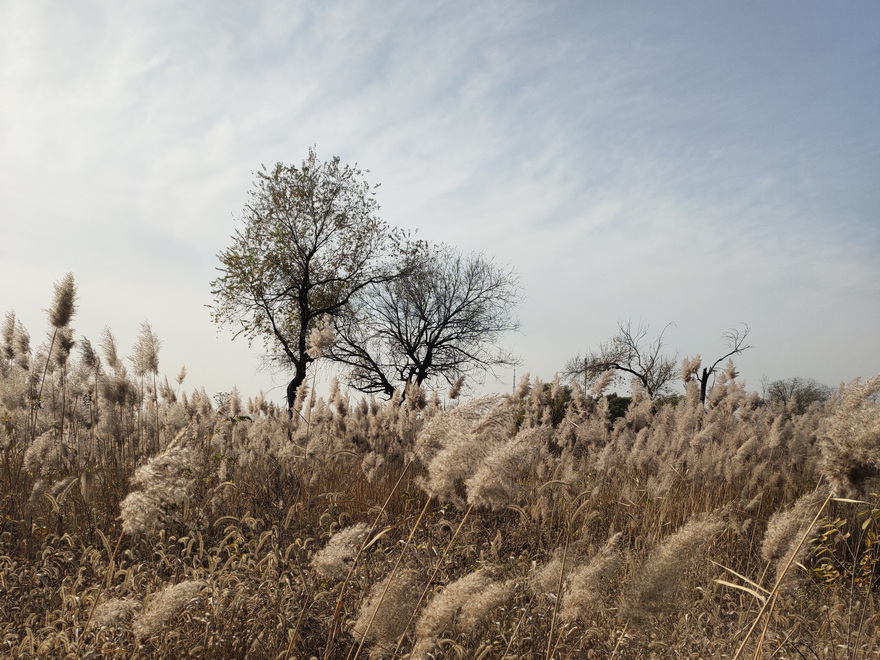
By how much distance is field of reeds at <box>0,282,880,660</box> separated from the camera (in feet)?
6.97

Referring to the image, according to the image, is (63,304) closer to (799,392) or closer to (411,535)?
(411,535)

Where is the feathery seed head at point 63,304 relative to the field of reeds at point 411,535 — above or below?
above

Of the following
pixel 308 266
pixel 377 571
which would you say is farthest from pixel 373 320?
pixel 377 571

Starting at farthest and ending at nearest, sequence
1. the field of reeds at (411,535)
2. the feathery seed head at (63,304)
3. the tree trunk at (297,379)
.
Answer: the tree trunk at (297,379) < the feathery seed head at (63,304) < the field of reeds at (411,535)

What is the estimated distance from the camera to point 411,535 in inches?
80.9

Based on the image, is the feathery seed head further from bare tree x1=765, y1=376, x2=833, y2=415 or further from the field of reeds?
bare tree x1=765, y1=376, x2=833, y2=415

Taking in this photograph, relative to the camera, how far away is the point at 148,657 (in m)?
2.64

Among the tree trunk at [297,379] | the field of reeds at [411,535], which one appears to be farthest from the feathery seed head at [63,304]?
the tree trunk at [297,379]

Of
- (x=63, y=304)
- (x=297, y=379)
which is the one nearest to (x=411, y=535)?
(x=63, y=304)

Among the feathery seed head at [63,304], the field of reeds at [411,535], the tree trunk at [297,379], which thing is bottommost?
the field of reeds at [411,535]

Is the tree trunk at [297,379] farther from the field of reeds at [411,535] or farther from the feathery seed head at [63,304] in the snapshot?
the feathery seed head at [63,304]

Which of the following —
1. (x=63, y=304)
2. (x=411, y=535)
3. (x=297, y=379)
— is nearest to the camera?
(x=411, y=535)

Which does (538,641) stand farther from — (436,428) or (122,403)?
(122,403)

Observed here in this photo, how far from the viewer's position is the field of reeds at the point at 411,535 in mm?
2123
